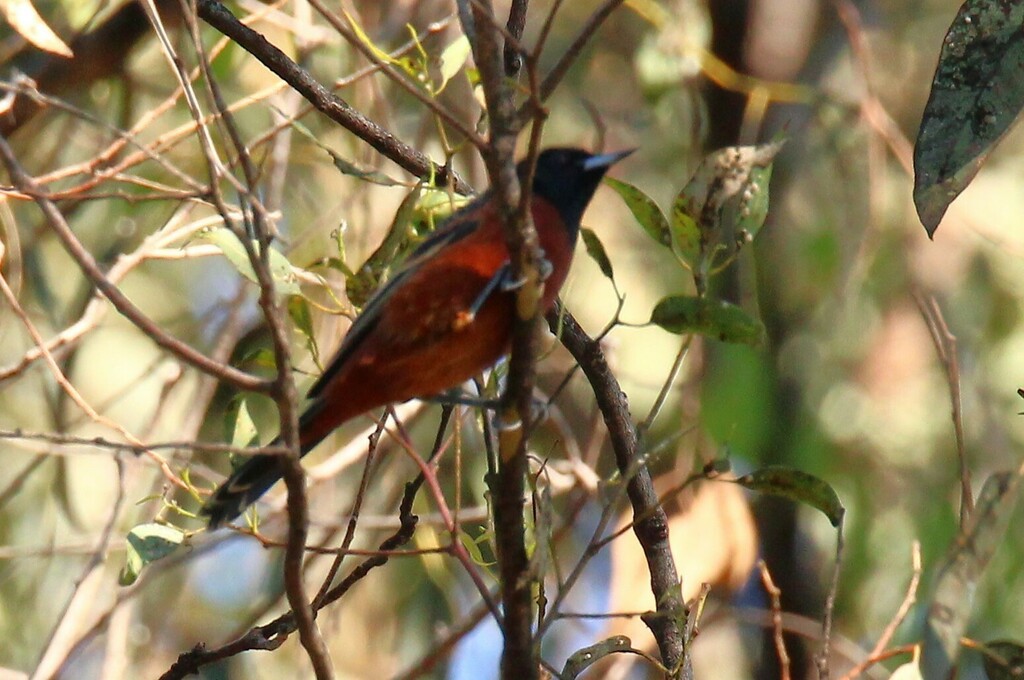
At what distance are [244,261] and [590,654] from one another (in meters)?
1.08

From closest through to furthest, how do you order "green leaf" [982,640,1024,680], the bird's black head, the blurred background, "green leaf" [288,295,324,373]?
"green leaf" [982,640,1024,680] < "green leaf" [288,295,324,373] < the bird's black head < the blurred background

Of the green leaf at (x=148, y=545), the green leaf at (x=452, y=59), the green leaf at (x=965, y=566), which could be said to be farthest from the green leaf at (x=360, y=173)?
the green leaf at (x=965, y=566)

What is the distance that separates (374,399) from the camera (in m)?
2.69

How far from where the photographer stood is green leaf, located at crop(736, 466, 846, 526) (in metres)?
2.34

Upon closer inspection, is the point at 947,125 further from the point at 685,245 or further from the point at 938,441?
the point at 938,441

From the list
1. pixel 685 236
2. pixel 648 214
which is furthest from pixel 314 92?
pixel 685 236

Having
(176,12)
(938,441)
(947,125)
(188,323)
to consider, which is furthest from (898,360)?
(947,125)

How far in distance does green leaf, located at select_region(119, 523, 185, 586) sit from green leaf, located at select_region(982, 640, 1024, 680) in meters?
1.60

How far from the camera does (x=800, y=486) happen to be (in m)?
2.37

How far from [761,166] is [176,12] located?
303cm

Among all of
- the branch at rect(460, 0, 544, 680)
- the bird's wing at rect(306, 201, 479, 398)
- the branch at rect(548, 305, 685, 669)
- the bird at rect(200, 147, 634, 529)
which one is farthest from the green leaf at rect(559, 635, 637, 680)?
the bird's wing at rect(306, 201, 479, 398)

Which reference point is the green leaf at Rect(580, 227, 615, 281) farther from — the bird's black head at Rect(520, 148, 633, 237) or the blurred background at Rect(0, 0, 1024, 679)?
the blurred background at Rect(0, 0, 1024, 679)

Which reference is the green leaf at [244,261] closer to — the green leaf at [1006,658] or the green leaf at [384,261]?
the green leaf at [384,261]

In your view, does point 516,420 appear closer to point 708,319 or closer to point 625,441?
point 708,319
